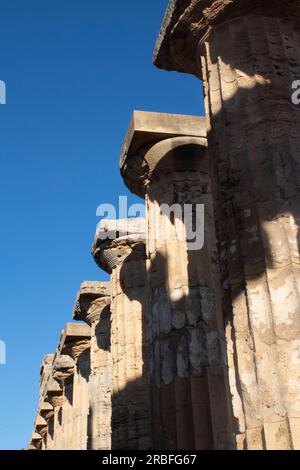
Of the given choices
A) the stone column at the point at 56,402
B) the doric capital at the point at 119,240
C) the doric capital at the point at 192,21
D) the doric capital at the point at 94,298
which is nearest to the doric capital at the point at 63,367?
the stone column at the point at 56,402

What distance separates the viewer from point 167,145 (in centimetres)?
1098

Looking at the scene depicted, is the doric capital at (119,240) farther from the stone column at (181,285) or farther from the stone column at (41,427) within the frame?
the stone column at (41,427)

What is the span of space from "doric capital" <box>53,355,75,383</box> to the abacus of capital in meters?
9.37

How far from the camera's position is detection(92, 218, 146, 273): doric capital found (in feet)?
50.9

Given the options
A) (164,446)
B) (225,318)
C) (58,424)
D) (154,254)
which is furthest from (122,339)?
(58,424)

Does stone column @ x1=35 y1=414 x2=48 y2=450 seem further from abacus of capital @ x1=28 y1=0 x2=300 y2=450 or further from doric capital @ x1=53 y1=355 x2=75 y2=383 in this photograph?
A: abacus of capital @ x1=28 y1=0 x2=300 y2=450

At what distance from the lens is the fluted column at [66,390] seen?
931 inches

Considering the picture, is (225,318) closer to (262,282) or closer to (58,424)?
(262,282)

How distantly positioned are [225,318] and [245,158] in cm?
165

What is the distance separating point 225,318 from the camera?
20.4ft

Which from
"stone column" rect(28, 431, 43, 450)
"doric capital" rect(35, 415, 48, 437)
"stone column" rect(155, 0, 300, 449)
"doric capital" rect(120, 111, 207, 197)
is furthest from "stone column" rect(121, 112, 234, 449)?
"stone column" rect(28, 431, 43, 450)

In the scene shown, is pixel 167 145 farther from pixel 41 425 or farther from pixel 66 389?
pixel 41 425

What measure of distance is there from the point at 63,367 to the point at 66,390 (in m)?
1.56

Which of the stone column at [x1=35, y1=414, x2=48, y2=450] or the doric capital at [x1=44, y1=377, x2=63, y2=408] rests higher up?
the stone column at [x1=35, y1=414, x2=48, y2=450]
